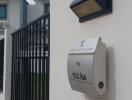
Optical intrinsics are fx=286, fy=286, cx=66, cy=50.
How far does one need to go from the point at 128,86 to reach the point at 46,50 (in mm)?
1043

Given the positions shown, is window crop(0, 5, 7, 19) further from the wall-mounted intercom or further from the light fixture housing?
the wall-mounted intercom

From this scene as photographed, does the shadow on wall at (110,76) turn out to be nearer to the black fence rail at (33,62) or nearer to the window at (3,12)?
the black fence rail at (33,62)

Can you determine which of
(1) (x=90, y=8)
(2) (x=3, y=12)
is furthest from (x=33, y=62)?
(2) (x=3, y=12)

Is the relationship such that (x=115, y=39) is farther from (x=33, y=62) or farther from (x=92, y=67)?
(x=33, y=62)

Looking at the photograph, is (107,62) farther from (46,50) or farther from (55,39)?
(46,50)

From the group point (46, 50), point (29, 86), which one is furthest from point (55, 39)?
point (29, 86)

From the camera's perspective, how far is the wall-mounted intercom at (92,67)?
0.75 metres

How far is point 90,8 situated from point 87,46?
12 centimetres

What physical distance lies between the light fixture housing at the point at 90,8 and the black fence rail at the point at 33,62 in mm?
684

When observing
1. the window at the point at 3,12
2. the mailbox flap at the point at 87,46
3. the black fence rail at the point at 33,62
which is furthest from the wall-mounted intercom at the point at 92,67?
the window at the point at 3,12

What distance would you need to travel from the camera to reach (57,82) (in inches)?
48.0

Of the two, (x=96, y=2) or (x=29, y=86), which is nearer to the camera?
(x=96, y=2)

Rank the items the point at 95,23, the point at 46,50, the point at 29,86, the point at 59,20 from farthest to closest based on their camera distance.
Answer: the point at 29,86 < the point at 46,50 < the point at 59,20 < the point at 95,23

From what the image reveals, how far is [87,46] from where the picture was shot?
2.57 feet
